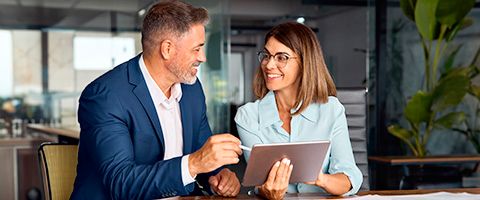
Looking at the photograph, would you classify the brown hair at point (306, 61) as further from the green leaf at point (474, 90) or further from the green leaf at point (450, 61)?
the green leaf at point (450, 61)

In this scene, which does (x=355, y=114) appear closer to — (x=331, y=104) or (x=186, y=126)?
(x=331, y=104)

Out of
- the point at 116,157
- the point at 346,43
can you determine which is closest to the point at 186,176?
the point at 116,157

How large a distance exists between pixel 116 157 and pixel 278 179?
19.1 inches

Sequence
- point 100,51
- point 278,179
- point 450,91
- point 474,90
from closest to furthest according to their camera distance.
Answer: point 278,179 → point 450,91 → point 474,90 → point 100,51

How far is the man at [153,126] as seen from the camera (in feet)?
6.48

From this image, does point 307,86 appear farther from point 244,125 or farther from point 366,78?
point 366,78

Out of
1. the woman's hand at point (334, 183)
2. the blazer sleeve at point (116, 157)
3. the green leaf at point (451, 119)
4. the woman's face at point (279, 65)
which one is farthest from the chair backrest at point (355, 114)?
the green leaf at point (451, 119)

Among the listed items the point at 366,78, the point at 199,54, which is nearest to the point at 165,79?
the point at 199,54

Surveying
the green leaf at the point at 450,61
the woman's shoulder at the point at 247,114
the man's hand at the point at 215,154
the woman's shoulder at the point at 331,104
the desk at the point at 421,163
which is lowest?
the desk at the point at 421,163

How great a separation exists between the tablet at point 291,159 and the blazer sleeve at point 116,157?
0.70 ft

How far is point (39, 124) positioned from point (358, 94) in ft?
13.0

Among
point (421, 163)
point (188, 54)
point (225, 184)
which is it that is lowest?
point (421, 163)

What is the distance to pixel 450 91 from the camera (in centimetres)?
488

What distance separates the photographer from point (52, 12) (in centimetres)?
616
